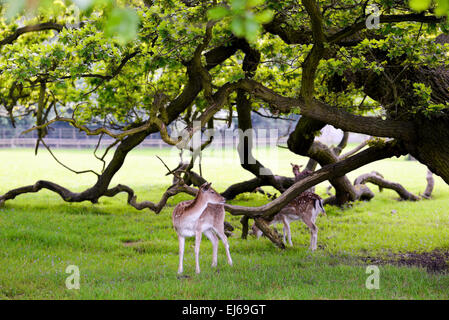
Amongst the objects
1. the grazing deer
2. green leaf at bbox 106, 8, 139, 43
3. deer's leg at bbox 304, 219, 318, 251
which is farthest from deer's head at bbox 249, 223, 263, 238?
green leaf at bbox 106, 8, 139, 43

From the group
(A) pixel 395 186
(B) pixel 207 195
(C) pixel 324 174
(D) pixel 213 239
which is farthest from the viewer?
(A) pixel 395 186

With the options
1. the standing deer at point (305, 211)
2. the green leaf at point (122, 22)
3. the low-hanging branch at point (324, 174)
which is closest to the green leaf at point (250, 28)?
the green leaf at point (122, 22)

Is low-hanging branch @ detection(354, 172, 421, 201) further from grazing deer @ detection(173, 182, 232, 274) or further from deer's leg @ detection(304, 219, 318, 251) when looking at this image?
grazing deer @ detection(173, 182, 232, 274)

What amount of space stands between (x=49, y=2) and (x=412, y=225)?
1168 cm

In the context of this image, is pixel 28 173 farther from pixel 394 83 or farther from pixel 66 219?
pixel 394 83

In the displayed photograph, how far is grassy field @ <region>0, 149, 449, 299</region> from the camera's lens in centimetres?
688

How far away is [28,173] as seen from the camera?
28.8 metres

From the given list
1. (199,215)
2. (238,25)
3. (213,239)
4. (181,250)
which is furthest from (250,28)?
(213,239)

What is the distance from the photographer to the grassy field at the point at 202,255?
688 cm

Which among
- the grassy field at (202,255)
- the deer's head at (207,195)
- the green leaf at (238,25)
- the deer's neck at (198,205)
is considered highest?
the green leaf at (238,25)

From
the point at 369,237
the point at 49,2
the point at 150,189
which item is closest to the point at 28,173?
the point at 150,189

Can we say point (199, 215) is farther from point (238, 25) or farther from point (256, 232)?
point (238, 25)

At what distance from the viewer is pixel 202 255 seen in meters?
9.06

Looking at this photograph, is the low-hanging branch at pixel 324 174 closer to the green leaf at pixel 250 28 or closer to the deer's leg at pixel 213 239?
the deer's leg at pixel 213 239
